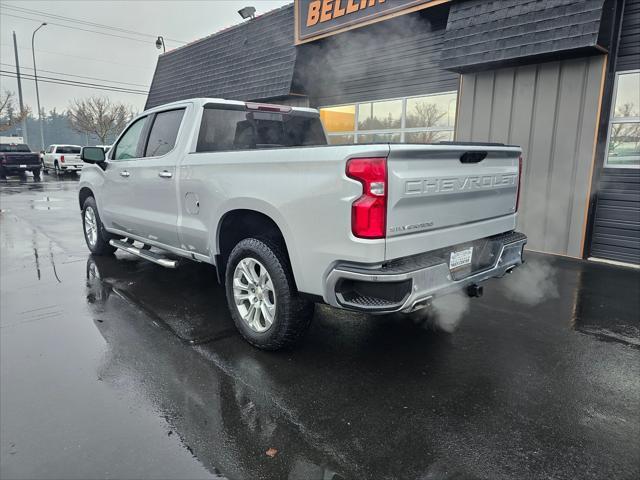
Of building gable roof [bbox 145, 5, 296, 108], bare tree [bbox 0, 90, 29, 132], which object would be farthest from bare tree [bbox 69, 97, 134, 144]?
building gable roof [bbox 145, 5, 296, 108]

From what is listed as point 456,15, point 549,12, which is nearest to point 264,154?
point 549,12

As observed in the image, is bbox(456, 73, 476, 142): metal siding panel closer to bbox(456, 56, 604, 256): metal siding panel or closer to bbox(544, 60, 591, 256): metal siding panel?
bbox(456, 56, 604, 256): metal siding panel

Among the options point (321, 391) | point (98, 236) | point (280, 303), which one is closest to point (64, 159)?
point (98, 236)

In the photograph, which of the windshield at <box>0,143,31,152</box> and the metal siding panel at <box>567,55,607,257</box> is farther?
the windshield at <box>0,143,31,152</box>

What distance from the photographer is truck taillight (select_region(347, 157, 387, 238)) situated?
8.47 feet

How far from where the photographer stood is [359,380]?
314cm

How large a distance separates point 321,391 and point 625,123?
592 centimetres

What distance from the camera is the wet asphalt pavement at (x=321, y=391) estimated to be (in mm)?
2318

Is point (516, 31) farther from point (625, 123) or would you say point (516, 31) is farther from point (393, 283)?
point (393, 283)

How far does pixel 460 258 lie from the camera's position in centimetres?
321

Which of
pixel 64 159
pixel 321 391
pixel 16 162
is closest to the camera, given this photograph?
pixel 321 391

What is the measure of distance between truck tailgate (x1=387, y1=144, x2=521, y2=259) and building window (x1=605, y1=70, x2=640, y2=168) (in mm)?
3677

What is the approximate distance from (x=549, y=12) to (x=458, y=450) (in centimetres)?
593

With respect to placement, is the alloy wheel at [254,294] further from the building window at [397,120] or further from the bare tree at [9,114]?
the bare tree at [9,114]
